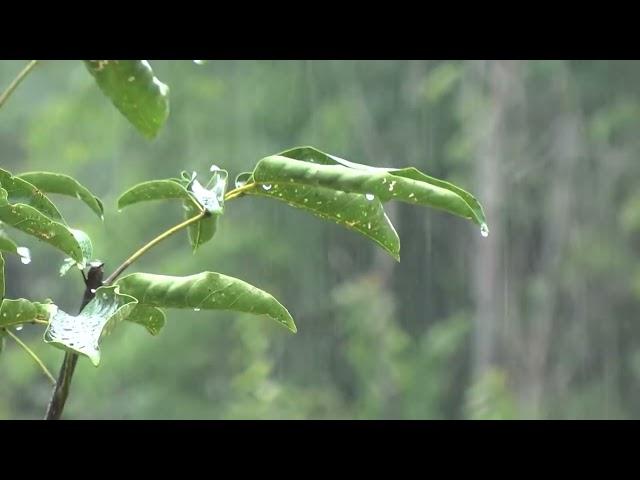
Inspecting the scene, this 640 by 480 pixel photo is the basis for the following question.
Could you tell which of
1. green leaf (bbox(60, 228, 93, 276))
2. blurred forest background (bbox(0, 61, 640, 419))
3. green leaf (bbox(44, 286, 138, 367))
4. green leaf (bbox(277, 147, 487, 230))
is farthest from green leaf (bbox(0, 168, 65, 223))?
blurred forest background (bbox(0, 61, 640, 419))

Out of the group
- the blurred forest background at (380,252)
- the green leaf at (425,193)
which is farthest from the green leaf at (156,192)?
the blurred forest background at (380,252)

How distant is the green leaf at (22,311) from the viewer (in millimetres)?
613

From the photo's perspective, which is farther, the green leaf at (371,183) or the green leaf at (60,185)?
the green leaf at (60,185)

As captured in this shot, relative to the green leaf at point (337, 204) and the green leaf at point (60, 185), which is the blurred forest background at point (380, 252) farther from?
the green leaf at point (337, 204)

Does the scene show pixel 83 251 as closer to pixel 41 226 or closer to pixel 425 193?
pixel 41 226

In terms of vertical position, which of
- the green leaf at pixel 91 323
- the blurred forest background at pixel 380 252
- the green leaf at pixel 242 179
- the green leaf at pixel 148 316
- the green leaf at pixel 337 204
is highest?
the blurred forest background at pixel 380 252

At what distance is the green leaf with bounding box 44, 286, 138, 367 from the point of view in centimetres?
51

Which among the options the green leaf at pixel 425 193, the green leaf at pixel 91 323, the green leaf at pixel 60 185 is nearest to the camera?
the green leaf at pixel 91 323

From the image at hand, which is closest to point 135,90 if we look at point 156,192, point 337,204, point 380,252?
point 156,192

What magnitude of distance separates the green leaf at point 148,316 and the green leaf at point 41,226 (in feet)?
0.19

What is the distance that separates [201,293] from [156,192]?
132 millimetres
